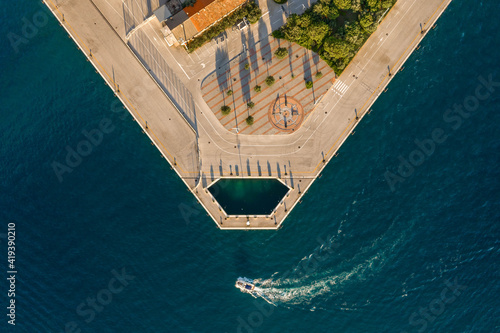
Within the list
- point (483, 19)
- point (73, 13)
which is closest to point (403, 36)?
point (483, 19)

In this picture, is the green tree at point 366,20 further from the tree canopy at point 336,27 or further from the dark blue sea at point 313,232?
the dark blue sea at point 313,232

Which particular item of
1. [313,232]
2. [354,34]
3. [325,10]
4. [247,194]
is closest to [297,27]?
[325,10]

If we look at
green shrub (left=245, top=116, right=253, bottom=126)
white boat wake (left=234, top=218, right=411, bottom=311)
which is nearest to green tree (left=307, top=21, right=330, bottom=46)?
green shrub (left=245, top=116, right=253, bottom=126)

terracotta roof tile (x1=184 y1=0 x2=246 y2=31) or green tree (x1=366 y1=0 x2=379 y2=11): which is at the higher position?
terracotta roof tile (x1=184 y1=0 x2=246 y2=31)

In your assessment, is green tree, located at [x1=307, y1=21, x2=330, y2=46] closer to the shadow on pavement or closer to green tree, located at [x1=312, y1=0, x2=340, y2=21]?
green tree, located at [x1=312, y1=0, x2=340, y2=21]

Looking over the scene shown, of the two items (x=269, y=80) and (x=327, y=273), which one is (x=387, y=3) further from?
(x=327, y=273)

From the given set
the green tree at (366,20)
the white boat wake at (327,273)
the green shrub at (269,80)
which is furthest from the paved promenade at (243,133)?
the white boat wake at (327,273)
